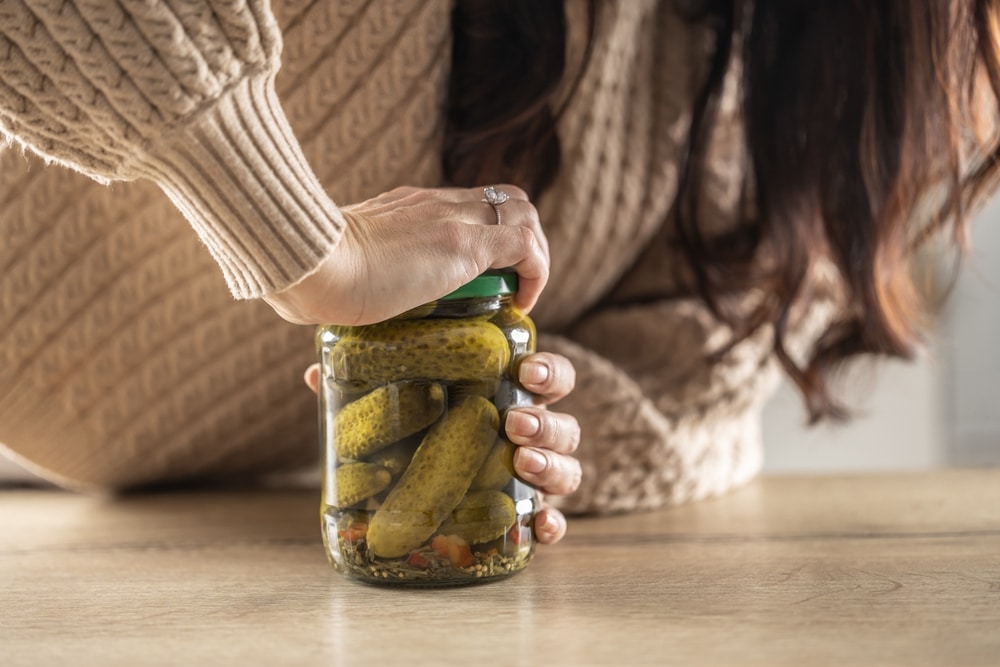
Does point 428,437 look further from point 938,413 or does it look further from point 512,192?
point 938,413

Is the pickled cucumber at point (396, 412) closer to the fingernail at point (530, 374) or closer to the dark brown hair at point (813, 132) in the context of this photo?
the fingernail at point (530, 374)

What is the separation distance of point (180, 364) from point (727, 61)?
564 mm

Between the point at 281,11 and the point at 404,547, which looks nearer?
the point at 404,547

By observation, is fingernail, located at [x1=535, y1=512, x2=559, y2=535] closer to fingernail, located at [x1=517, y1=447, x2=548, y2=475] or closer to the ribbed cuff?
fingernail, located at [x1=517, y1=447, x2=548, y2=475]

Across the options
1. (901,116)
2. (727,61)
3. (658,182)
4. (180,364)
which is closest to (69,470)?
(180,364)

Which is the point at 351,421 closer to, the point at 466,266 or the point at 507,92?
the point at 466,266

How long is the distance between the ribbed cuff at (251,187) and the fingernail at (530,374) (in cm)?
15

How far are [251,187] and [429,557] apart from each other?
248 millimetres

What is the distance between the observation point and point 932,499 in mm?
1005

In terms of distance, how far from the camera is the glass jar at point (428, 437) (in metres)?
0.67

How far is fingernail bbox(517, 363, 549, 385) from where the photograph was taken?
0.70 m

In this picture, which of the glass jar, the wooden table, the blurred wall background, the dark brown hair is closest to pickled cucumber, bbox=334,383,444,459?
the glass jar

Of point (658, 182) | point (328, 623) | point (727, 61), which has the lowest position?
point (328, 623)

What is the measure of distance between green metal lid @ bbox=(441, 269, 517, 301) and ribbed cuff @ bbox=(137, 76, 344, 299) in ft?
0.27
